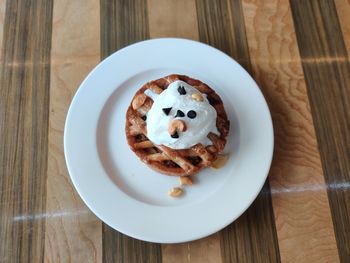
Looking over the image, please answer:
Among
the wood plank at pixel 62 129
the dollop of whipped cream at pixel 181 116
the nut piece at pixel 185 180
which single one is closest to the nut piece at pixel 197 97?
the dollop of whipped cream at pixel 181 116

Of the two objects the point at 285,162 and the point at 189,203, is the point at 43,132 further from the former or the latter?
the point at 285,162

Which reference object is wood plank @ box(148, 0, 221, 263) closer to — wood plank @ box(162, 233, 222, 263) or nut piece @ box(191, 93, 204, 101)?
nut piece @ box(191, 93, 204, 101)

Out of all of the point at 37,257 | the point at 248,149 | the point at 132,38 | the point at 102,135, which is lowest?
the point at 37,257

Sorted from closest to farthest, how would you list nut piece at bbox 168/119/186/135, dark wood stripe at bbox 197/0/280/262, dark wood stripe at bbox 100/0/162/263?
nut piece at bbox 168/119/186/135, dark wood stripe at bbox 197/0/280/262, dark wood stripe at bbox 100/0/162/263

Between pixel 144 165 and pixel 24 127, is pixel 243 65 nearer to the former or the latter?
pixel 144 165

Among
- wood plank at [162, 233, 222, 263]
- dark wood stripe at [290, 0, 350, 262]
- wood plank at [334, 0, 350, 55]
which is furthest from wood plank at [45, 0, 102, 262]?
wood plank at [334, 0, 350, 55]

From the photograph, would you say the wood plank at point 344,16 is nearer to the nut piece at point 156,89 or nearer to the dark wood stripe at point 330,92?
the dark wood stripe at point 330,92

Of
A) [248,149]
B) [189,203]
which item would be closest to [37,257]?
[189,203]
